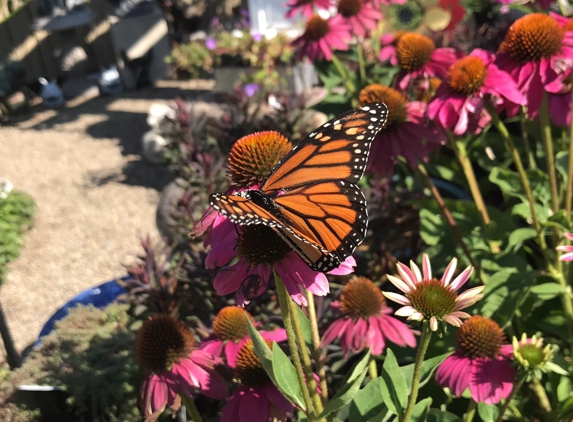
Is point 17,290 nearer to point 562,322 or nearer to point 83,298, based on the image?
point 83,298

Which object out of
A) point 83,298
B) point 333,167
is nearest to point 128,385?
point 83,298

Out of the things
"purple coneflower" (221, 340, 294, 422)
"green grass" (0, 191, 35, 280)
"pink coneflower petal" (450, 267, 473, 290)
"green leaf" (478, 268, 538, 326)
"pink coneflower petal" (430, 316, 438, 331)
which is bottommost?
"green grass" (0, 191, 35, 280)

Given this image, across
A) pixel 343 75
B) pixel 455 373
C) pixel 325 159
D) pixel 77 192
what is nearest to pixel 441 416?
pixel 455 373

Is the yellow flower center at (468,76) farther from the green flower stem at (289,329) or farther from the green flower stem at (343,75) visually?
the green flower stem at (343,75)

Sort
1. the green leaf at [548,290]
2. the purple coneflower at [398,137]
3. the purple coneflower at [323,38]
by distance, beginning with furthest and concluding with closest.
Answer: the purple coneflower at [323,38] → the purple coneflower at [398,137] → the green leaf at [548,290]

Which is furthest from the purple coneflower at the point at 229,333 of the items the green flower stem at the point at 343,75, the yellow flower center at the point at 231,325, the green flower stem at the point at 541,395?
the green flower stem at the point at 343,75

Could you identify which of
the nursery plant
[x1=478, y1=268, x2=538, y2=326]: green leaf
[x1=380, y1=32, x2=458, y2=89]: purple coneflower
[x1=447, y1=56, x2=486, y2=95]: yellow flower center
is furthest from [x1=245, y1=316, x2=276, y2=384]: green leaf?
[x1=380, y1=32, x2=458, y2=89]: purple coneflower

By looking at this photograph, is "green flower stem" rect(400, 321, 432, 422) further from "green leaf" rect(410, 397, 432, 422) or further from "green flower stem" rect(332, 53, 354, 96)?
"green flower stem" rect(332, 53, 354, 96)
